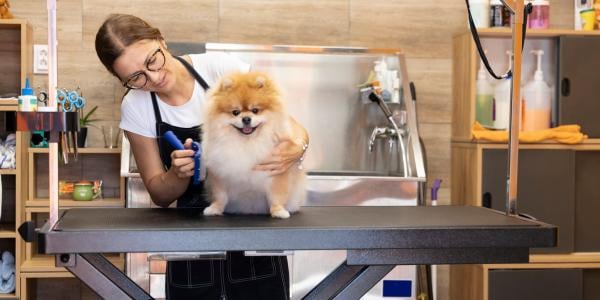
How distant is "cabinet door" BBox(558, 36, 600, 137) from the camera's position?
11.0 feet

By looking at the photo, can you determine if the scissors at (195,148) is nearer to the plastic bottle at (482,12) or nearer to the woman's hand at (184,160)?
the woman's hand at (184,160)

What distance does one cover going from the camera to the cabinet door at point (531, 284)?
3217 millimetres

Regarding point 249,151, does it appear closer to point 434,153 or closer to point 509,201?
point 509,201

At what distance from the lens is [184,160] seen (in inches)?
60.9

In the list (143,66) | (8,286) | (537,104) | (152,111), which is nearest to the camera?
(143,66)

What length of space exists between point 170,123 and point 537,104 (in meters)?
2.10

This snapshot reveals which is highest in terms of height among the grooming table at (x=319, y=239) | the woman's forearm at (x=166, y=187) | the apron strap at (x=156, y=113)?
the apron strap at (x=156, y=113)

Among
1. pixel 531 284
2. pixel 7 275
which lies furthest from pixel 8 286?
pixel 531 284

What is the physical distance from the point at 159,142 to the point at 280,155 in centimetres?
46

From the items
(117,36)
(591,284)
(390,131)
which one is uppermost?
(117,36)

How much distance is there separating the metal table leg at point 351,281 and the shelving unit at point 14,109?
6.41 feet

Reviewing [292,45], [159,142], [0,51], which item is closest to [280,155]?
[159,142]

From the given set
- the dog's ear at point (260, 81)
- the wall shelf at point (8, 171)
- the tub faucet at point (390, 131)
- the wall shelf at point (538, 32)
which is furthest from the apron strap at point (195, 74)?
the wall shelf at point (538, 32)

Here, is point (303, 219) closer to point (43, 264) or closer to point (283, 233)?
point (283, 233)
